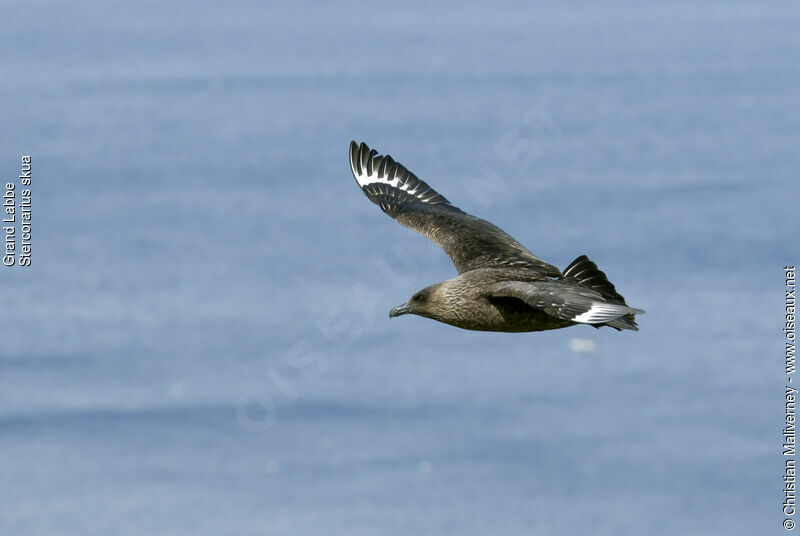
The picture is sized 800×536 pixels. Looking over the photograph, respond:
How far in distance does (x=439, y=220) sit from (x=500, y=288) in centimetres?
316

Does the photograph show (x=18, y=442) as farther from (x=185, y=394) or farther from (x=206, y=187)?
(x=206, y=187)

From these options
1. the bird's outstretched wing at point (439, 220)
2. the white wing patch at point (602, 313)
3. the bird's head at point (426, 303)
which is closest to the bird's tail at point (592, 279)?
the white wing patch at point (602, 313)

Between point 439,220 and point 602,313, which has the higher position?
point 439,220

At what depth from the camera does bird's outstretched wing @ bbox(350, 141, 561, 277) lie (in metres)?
13.9

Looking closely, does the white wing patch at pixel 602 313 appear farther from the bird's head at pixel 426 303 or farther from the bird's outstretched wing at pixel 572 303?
the bird's head at pixel 426 303

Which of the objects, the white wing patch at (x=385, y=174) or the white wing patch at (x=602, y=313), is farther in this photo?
the white wing patch at (x=385, y=174)

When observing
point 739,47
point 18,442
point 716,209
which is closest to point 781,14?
point 739,47

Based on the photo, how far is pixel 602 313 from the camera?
11.3 meters

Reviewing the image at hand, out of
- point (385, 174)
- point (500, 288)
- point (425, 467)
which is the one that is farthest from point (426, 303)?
point (425, 467)

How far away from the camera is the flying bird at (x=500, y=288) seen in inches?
450

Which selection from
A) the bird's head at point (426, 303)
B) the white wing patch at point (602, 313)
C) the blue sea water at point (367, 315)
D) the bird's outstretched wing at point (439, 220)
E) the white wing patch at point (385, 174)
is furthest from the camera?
the blue sea water at point (367, 315)

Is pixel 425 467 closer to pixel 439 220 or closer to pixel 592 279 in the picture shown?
pixel 439 220

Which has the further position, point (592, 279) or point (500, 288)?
point (592, 279)

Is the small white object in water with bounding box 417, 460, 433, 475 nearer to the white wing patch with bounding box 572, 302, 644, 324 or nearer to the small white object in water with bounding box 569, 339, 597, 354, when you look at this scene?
the small white object in water with bounding box 569, 339, 597, 354
